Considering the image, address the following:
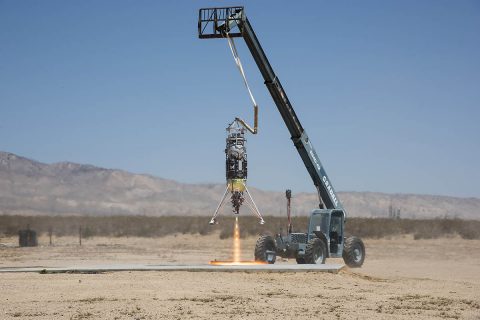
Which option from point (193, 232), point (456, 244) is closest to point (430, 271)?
point (456, 244)

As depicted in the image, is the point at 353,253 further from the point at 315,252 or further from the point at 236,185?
the point at 236,185

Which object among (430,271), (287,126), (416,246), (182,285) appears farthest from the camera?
(416,246)

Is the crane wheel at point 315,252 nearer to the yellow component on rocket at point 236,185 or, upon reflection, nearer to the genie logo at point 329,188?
the genie logo at point 329,188

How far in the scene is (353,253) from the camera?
107 feet

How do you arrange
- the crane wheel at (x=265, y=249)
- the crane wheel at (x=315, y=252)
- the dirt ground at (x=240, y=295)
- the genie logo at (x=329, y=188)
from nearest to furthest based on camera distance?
the dirt ground at (x=240, y=295), the crane wheel at (x=315, y=252), the crane wheel at (x=265, y=249), the genie logo at (x=329, y=188)

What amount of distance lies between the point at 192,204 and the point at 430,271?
538 ft

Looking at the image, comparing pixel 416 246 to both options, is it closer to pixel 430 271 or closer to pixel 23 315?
pixel 430 271

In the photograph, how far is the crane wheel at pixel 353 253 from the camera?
32.3 metres

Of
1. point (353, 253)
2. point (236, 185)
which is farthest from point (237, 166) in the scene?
point (353, 253)

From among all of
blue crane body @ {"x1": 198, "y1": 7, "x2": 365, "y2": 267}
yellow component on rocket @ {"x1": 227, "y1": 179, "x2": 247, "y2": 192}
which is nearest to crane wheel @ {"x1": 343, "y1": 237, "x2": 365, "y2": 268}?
blue crane body @ {"x1": 198, "y1": 7, "x2": 365, "y2": 267}

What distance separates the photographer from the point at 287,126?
1199 inches

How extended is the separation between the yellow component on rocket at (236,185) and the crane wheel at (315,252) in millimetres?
4094

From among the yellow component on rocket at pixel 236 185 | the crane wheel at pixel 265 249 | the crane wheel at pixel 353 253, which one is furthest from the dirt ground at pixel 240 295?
the crane wheel at pixel 265 249

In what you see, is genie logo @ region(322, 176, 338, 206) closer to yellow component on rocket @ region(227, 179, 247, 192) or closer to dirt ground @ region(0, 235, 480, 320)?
dirt ground @ region(0, 235, 480, 320)
